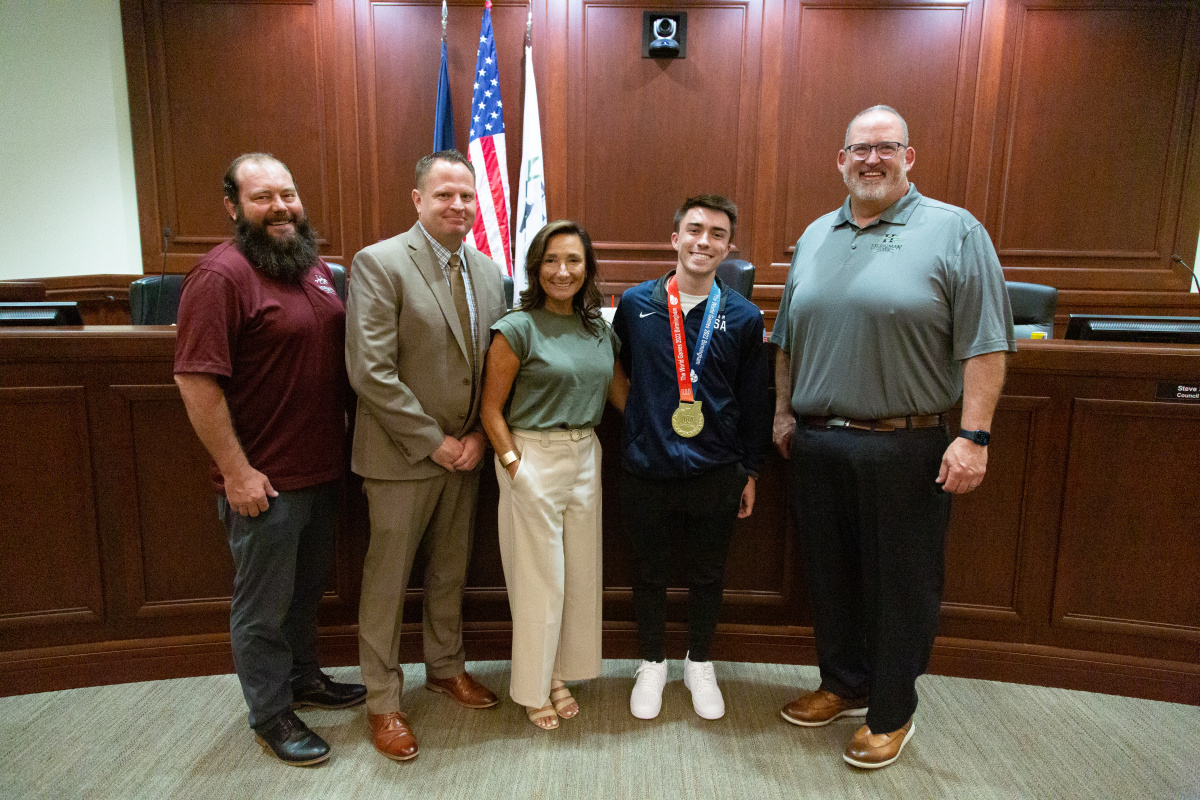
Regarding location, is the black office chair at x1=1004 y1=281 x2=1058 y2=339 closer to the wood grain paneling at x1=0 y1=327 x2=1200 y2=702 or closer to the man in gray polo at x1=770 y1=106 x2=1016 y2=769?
the wood grain paneling at x1=0 y1=327 x2=1200 y2=702

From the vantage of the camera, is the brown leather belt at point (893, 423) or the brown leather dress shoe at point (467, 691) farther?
the brown leather dress shoe at point (467, 691)

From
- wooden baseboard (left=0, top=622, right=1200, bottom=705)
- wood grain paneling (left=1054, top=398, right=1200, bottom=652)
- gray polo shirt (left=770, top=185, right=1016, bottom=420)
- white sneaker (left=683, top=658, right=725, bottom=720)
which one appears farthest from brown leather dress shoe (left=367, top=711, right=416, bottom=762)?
wood grain paneling (left=1054, top=398, right=1200, bottom=652)

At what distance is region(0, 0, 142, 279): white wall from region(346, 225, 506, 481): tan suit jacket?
3711 millimetres

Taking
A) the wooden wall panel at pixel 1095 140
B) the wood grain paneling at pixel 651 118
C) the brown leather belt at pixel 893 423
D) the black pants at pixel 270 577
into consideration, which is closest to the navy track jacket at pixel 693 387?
the brown leather belt at pixel 893 423

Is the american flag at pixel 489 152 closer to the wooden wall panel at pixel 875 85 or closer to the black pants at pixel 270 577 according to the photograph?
the wooden wall panel at pixel 875 85

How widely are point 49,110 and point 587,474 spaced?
14.6 feet

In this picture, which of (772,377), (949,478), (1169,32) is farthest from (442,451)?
(1169,32)

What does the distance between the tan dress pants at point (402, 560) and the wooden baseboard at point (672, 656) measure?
1.24 feet

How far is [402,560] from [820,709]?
128 cm

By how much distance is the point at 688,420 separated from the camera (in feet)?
6.21

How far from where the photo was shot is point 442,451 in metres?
1.79

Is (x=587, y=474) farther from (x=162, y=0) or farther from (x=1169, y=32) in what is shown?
(x=1169, y=32)

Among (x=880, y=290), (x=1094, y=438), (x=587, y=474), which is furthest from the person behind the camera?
(x=1094, y=438)

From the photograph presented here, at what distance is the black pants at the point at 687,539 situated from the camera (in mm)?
1961
